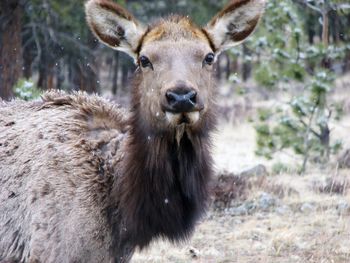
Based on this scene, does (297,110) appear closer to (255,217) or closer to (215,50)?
(255,217)

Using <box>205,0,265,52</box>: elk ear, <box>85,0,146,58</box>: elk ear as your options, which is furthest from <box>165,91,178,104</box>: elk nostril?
<box>205,0,265,52</box>: elk ear

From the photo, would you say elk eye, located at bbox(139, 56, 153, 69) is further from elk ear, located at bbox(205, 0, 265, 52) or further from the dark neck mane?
elk ear, located at bbox(205, 0, 265, 52)

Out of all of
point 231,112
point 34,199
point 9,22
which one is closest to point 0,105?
point 34,199

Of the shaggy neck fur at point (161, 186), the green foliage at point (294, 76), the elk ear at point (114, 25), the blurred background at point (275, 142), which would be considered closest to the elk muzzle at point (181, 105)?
A: the shaggy neck fur at point (161, 186)

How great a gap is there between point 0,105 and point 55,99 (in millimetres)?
727

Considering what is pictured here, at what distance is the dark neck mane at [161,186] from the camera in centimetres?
573

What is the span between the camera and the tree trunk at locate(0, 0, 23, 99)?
43.3 feet

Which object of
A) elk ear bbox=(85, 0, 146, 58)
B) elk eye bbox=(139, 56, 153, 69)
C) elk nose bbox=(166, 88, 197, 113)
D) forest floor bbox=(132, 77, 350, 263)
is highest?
elk ear bbox=(85, 0, 146, 58)

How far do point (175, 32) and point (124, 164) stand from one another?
3.91 ft

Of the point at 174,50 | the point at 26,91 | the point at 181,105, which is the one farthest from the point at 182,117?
the point at 26,91

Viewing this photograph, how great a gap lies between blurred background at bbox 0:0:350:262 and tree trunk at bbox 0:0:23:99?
2 centimetres

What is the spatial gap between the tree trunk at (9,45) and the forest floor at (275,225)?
4.54m

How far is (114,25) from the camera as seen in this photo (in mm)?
6137

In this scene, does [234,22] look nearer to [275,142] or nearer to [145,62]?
[145,62]
